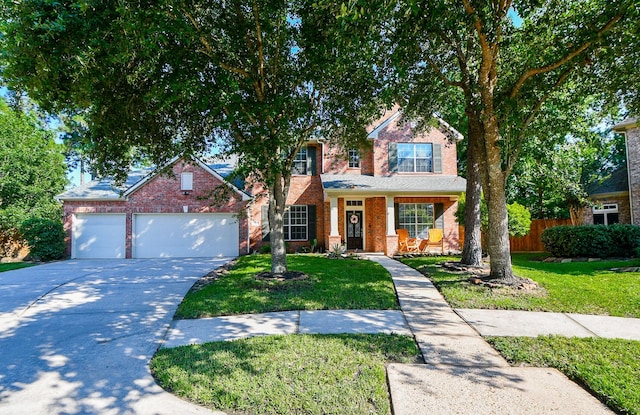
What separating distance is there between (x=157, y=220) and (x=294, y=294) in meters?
11.2

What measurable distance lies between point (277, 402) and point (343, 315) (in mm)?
2901

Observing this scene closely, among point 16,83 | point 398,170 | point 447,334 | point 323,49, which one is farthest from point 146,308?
point 398,170

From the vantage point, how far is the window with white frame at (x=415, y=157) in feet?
55.7

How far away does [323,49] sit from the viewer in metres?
7.05

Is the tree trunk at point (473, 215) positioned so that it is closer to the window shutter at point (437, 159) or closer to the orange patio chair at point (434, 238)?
the orange patio chair at point (434, 238)

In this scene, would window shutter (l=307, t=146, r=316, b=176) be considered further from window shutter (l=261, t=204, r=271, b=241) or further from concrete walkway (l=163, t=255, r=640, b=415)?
concrete walkway (l=163, t=255, r=640, b=415)

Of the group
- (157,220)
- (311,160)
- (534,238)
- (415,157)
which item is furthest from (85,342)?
(534,238)

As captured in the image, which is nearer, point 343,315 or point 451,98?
point 343,315

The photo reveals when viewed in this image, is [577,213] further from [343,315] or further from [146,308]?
[146,308]

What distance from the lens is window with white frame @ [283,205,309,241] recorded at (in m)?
16.8

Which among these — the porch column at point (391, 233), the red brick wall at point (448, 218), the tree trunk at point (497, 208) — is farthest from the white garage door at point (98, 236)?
the tree trunk at point (497, 208)

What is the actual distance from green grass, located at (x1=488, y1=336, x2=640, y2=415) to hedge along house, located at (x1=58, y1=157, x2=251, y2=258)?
1317 centimetres

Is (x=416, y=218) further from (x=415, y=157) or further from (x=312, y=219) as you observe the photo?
(x=312, y=219)

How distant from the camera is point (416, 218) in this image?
55.3 feet
